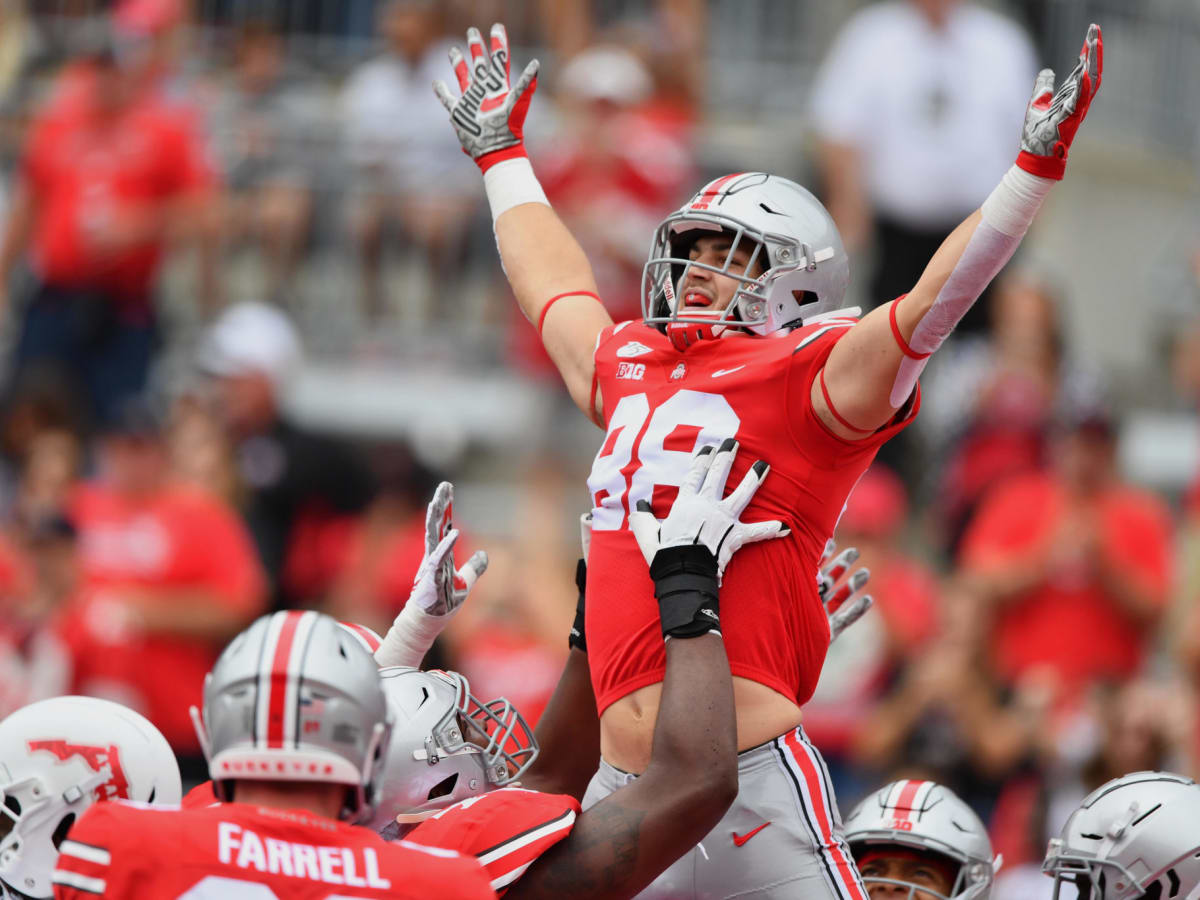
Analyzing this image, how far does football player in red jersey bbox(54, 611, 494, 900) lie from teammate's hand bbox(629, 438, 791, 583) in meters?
0.96

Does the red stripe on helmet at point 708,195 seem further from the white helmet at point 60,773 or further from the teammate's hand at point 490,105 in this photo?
the white helmet at point 60,773

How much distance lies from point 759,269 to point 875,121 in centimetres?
650

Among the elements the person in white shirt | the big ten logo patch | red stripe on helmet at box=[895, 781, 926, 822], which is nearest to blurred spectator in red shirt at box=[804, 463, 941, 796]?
the person in white shirt

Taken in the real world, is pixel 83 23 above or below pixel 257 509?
above

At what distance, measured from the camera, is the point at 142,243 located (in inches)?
458

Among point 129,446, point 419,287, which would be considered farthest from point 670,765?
point 419,287

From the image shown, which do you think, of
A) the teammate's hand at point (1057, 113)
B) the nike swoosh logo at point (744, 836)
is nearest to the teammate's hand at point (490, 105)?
the teammate's hand at point (1057, 113)

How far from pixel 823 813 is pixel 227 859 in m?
1.60

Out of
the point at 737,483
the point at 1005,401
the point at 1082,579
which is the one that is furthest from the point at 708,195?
the point at 1005,401

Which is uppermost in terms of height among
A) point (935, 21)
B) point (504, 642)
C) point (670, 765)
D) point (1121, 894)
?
point (935, 21)

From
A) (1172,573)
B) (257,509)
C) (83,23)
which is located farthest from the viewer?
(83,23)

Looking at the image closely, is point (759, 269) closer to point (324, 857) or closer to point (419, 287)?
point (324, 857)

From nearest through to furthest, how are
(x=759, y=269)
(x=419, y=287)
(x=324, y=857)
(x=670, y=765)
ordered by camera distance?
(x=324, y=857), (x=670, y=765), (x=759, y=269), (x=419, y=287)

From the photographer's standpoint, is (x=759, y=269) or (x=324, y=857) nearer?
(x=324, y=857)
